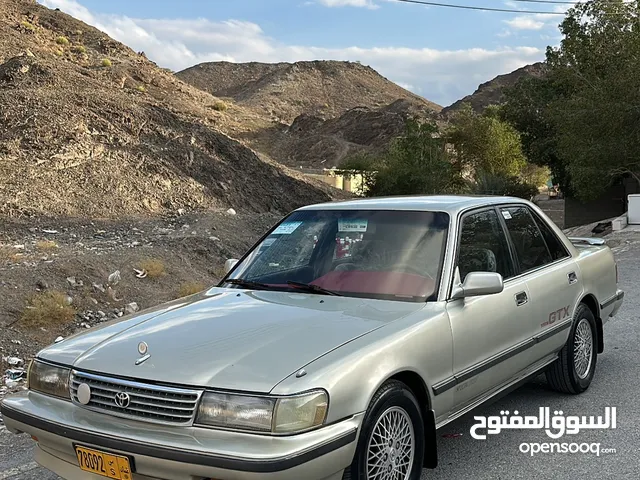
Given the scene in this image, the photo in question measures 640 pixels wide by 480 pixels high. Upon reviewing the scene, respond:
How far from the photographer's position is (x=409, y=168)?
32438 mm

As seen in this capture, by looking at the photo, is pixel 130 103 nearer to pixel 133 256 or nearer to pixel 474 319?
pixel 133 256

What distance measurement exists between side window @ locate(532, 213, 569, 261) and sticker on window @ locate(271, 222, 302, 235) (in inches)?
73.2

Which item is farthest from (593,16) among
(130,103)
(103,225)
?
(103,225)

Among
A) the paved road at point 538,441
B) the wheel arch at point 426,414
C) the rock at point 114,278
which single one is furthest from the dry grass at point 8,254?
the wheel arch at point 426,414

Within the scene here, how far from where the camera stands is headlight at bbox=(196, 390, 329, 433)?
2.86m

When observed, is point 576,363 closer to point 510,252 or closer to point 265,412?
point 510,252

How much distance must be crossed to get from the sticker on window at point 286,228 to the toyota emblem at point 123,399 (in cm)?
198

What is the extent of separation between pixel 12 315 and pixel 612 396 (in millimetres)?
6588

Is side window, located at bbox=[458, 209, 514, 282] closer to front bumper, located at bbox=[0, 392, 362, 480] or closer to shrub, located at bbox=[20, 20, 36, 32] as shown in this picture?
front bumper, located at bbox=[0, 392, 362, 480]

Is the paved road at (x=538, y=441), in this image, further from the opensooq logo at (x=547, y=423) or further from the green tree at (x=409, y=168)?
the green tree at (x=409, y=168)

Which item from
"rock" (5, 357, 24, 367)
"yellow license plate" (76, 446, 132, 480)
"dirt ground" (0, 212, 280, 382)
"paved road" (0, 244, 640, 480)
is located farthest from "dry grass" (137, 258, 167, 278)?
"yellow license plate" (76, 446, 132, 480)

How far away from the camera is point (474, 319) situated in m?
4.02

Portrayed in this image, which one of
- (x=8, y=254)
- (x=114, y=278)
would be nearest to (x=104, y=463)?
(x=114, y=278)

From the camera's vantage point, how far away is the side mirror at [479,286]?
12.8 feet
